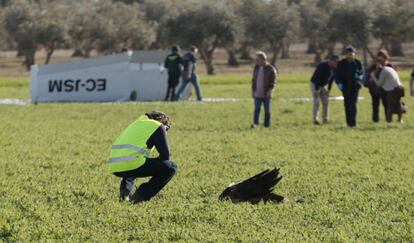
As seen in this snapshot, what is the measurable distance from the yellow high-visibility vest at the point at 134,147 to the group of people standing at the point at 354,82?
1147cm

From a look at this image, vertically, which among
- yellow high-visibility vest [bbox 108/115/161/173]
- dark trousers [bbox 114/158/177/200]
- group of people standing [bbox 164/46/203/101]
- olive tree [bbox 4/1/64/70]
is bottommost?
olive tree [bbox 4/1/64/70]

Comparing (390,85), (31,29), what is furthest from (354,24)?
(390,85)

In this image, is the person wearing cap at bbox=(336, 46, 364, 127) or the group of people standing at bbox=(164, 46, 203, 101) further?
the group of people standing at bbox=(164, 46, 203, 101)

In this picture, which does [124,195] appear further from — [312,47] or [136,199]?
[312,47]

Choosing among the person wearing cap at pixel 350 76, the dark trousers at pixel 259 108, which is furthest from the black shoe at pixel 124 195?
the person wearing cap at pixel 350 76

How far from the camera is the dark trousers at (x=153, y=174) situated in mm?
9688

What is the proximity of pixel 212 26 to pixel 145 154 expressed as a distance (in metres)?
76.4

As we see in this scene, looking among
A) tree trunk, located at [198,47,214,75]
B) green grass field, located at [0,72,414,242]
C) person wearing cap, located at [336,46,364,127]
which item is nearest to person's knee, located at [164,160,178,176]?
green grass field, located at [0,72,414,242]

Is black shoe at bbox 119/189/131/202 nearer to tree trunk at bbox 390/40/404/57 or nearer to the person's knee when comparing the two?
the person's knee

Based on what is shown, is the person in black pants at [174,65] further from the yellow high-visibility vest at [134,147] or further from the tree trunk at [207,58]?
the tree trunk at [207,58]

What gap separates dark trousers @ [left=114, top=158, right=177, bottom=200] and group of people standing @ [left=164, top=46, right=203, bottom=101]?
20.9 m

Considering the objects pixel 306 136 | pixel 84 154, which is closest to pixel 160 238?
pixel 84 154

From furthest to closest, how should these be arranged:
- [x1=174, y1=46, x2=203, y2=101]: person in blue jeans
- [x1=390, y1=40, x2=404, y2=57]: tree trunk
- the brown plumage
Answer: [x1=390, y1=40, x2=404, y2=57]: tree trunk
[x1=174, y1=46, x2=203, y2=101]: person in blue jeans
the brown plumage

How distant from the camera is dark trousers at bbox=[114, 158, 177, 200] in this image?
9.69 metres
